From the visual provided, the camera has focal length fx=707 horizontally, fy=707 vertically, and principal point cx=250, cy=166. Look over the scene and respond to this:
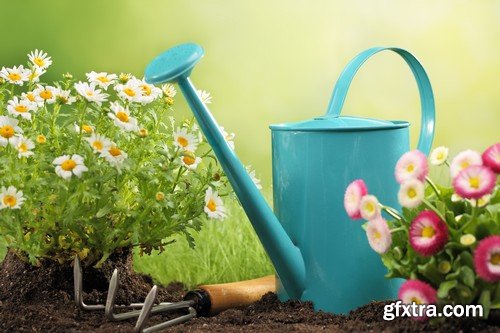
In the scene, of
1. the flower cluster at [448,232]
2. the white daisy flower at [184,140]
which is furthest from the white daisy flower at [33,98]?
the flower cluster at [448,232]

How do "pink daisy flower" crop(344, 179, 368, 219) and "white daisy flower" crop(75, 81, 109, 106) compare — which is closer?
"pink daisy flower" crop(344, 179, 368, 219)

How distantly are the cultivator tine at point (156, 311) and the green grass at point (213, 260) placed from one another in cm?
53

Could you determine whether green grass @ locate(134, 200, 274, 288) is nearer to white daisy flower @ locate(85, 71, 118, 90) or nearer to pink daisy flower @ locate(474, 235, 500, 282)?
white daisy flower @ locate(85, 71, 118, 90)

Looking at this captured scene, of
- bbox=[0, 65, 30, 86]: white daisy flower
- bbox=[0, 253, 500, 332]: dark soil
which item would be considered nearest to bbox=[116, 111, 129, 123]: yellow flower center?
bbox=[0, 65, 30, 86]: white daisy flower

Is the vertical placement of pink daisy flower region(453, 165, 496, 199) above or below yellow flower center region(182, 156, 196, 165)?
below

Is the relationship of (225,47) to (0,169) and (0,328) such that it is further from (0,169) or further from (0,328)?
(0,328)

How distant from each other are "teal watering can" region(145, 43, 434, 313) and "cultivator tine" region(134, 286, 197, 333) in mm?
226

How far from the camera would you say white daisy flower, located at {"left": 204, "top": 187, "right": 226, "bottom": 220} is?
152 cm

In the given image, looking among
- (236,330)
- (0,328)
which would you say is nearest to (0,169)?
(0,328)

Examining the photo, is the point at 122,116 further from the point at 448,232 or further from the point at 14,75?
the point at 448,232

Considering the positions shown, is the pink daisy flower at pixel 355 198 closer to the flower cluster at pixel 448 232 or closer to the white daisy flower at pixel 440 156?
the flower cluster at pixel 448 232

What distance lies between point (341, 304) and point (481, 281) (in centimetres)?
46

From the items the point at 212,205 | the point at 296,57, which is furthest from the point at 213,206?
the point at 296,57

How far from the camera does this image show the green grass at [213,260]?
7.27ft
